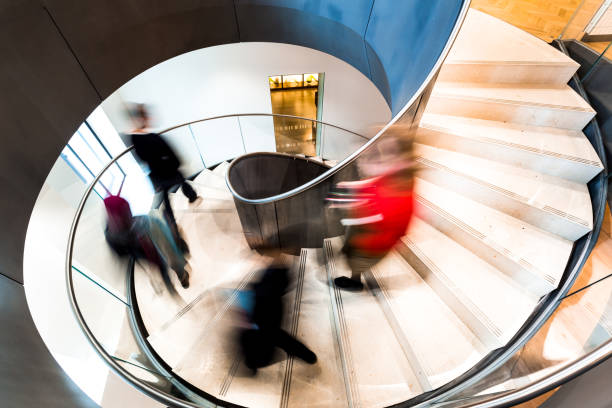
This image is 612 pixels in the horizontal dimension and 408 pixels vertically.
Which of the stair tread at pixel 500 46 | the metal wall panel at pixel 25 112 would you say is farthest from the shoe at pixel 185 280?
the stair tread at pixel 500 46

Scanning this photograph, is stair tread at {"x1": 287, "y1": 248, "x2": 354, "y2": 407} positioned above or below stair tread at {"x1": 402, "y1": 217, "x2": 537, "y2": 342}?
below

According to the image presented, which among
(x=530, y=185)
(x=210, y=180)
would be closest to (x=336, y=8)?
(x=530, y=185)

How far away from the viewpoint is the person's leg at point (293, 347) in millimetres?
1929

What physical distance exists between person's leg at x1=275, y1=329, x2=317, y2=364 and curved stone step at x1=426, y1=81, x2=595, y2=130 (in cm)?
236

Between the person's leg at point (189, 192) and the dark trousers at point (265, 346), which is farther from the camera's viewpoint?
the person's leg at point (189, 192)

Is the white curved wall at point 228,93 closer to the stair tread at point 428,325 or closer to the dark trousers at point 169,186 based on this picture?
the dark trousers at point 169,186

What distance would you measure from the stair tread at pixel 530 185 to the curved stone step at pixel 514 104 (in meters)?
0.47

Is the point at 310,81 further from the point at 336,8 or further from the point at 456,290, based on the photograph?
the point at 456,290

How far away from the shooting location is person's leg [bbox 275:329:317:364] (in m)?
1.93

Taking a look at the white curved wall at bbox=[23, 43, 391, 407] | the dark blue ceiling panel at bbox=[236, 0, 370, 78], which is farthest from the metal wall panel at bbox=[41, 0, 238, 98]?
the white curved wall at bbox=[23, 43, 391, 407]

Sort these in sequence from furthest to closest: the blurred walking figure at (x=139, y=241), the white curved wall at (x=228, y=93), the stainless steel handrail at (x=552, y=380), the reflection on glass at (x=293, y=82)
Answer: the reflection on glass at (x=293, y=82), the white curved wall at (x=228, y=93), the blurred walking figure at (x=139, y=241), the stainless steel handrail at (x=552, y=380)

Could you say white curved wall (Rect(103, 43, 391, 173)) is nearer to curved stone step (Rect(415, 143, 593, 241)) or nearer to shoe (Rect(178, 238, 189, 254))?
shoe (Rect(178, 238, 189, 254))

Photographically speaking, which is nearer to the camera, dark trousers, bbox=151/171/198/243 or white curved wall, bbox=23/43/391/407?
white curved wall, bbox=23/43/391/407

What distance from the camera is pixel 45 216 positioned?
11.8ft
